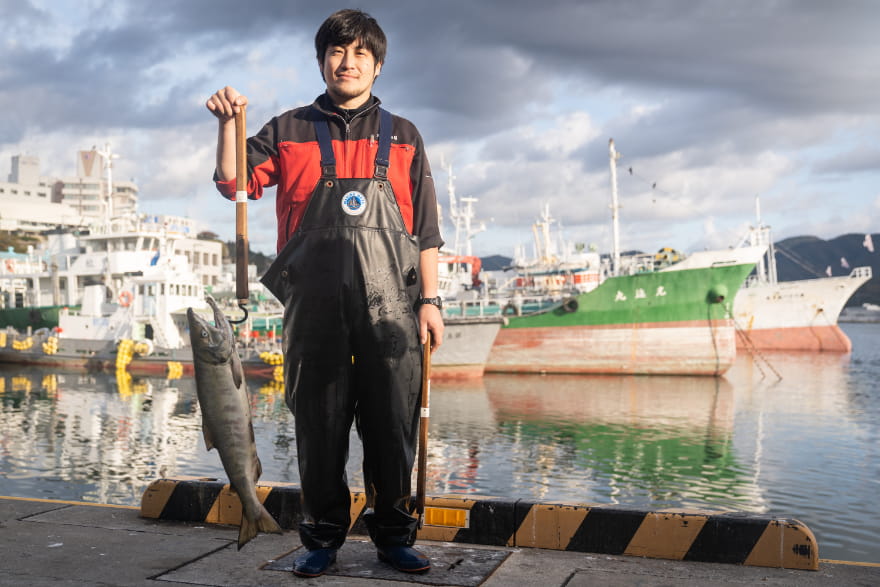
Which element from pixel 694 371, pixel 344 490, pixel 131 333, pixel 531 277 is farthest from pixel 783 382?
pixel 344 490

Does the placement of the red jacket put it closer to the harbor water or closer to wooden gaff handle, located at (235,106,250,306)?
wooden gaff handle, located at (235,106,250,306)

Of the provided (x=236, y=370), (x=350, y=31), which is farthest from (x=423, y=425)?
(x=350, y=31)

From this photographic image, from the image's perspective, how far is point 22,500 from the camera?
373 cm

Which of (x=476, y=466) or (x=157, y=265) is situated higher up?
(x=157, y=265)

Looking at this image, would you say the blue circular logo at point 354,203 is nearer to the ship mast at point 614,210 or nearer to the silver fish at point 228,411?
the silver fish at point 228,411

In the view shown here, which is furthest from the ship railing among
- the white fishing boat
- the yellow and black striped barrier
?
the yellow and black striped barrier

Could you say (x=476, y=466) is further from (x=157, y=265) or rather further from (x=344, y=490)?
(x=157, y=265)

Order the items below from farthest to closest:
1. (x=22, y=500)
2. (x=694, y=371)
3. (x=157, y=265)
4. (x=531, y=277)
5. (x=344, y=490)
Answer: (x=531, y=277)
(x=157, y=265)
(x=694, y=371)
(x=22, y=500)
(x=344, y=490)

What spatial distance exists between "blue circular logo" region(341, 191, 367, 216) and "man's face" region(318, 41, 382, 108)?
0.41 meters

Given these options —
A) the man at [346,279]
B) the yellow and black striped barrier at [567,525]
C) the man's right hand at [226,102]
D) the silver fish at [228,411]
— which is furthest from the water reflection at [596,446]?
the man's right hand at [226,102]

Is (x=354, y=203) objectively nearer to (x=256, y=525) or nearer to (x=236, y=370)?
(x=236, y=370)

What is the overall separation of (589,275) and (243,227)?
3369 centimetres

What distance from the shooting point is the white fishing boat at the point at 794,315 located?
4003cm

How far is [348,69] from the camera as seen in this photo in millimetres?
2795
